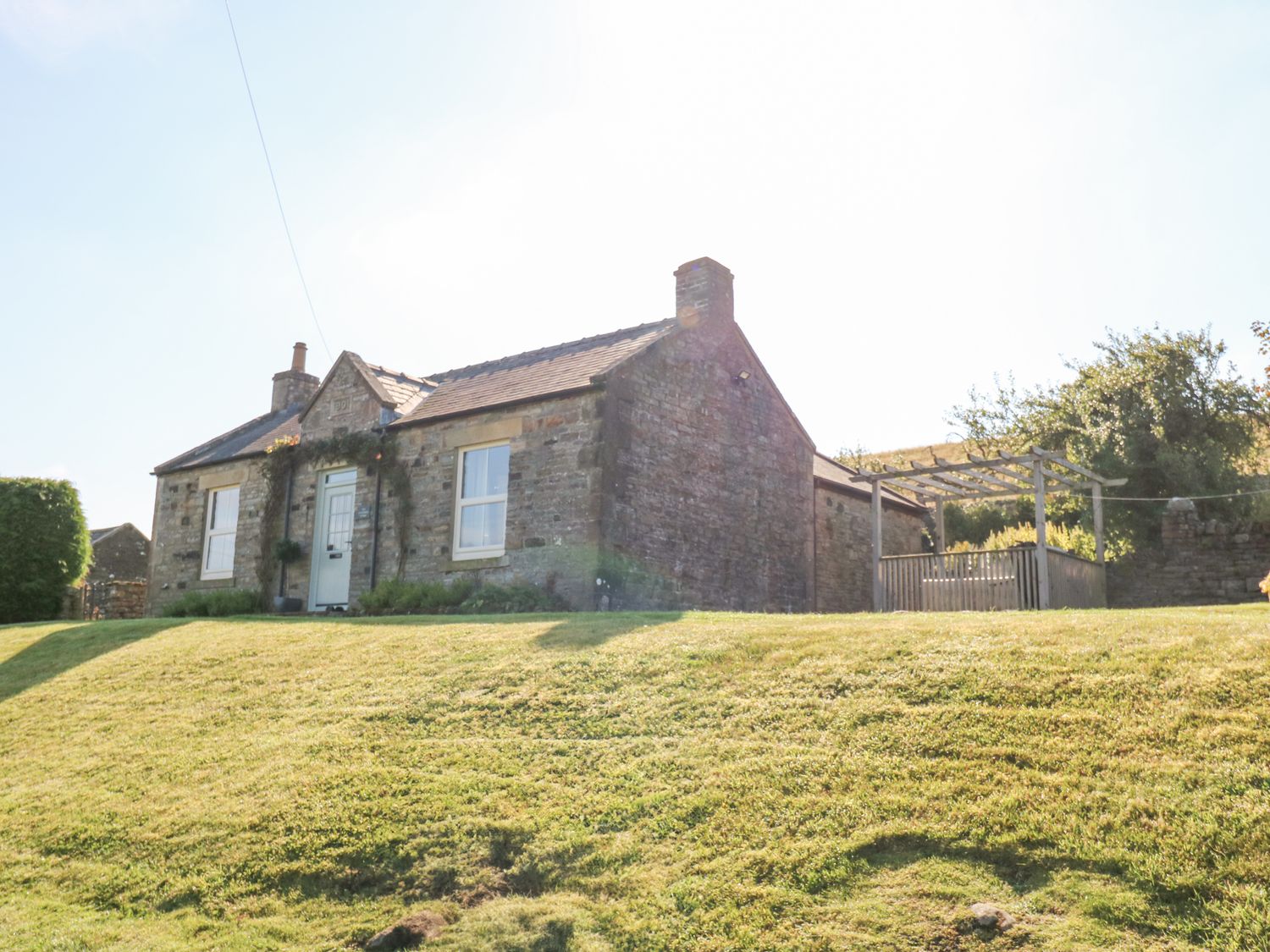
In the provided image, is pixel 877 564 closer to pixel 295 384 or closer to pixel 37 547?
pixel 295 384

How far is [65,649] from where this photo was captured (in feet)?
48.8

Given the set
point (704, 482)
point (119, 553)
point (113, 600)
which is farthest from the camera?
point (119, 553)

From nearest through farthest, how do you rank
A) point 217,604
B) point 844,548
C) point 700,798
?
point 700,798
point 217,604
point 844,548

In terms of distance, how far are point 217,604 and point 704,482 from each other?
9751mm

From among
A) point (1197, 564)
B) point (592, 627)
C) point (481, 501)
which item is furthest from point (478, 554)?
point (1197, 564)

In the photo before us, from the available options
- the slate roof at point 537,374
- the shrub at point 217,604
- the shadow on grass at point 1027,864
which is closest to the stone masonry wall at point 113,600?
the shrub at point 217,604

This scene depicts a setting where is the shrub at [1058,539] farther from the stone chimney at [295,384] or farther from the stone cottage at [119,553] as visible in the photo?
the stone cottage at [119,553]

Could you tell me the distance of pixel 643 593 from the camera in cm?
1669

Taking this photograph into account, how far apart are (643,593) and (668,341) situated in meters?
4.56

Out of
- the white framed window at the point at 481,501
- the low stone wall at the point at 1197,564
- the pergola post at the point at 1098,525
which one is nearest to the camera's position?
the white framed window at the point at 481,501

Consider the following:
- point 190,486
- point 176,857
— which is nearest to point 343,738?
point 176,857

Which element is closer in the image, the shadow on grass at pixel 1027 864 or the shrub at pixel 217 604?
the shadow on grass at pixel 1027 864

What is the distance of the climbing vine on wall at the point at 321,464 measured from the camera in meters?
18.9

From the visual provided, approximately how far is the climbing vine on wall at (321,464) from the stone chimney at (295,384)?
5.71 meters
